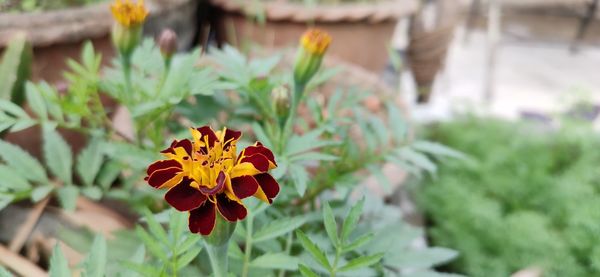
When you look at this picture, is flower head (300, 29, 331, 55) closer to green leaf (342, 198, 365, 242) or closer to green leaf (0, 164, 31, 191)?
green leaf (342, 198, 365, 242)

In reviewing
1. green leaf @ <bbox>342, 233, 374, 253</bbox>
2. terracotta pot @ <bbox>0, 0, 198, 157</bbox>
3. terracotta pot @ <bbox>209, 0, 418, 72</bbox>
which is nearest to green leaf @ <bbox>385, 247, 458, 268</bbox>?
green leaf @ <bbox>342, 233, 374, 253</bbox>

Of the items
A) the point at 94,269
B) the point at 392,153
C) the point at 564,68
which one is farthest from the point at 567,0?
the point at 94,269

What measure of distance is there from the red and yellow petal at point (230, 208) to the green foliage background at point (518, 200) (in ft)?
1.76

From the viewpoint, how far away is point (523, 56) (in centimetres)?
218

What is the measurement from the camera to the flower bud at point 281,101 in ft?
1.46

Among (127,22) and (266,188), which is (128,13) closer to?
(127,22)

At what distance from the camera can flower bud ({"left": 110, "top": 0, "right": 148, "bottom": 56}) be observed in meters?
0.43

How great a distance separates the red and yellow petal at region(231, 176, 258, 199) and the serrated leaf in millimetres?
282

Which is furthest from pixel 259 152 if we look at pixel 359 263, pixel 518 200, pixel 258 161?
pixel 518 200

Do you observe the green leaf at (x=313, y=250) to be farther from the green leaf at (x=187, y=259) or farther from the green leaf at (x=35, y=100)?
the green leaf at (x=35, y=100)

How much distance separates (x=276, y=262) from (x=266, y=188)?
12 centimetres

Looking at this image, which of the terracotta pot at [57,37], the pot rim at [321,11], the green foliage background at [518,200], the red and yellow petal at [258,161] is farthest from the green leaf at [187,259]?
the pot rim at [321,11]

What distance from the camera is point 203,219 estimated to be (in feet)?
0.87

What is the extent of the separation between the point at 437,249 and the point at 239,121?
22 centimetres
